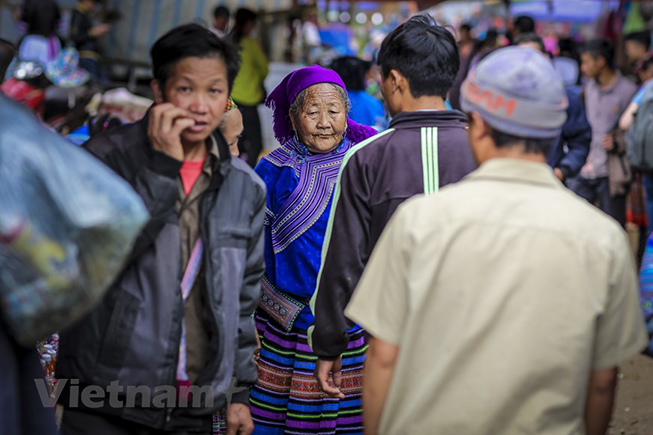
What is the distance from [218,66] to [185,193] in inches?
16.9

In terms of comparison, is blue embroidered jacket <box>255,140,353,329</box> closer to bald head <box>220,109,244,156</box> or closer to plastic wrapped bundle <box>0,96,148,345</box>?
bald head <box>220,109,244,156</box>

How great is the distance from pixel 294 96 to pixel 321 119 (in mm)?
223

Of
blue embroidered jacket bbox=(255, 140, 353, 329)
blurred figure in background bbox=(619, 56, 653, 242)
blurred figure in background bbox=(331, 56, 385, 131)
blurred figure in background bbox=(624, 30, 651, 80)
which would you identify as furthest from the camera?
blurred figure in background bbox=(624, 30, 651, 80)

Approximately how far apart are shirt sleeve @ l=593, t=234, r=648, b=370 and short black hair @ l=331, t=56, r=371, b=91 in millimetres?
4827

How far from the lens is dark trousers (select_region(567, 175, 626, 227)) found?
8602mm

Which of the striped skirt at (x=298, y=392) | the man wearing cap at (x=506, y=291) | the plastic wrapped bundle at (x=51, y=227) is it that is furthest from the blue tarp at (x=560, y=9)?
the plastic wrapped bundle at (x=51, y=227)

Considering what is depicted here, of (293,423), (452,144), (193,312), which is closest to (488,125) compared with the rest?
(452,144)

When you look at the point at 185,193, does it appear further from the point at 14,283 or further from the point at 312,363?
the point at 312,363

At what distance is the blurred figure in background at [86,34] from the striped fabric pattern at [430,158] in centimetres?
970

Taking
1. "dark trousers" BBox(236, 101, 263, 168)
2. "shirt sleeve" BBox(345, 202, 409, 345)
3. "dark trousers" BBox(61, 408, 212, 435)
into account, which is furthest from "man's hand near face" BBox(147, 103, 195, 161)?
"dark trousers" BBox(236, 101, 263, 168)

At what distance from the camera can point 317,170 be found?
4270 mm

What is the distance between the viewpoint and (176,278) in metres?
2.76

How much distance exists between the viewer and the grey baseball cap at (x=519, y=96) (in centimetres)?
238

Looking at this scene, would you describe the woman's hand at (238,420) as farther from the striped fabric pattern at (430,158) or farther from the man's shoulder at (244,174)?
the striped fabric pattern at (430,158)
